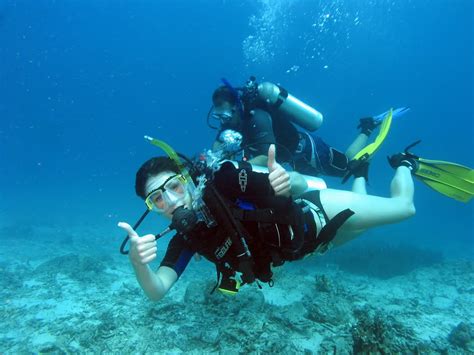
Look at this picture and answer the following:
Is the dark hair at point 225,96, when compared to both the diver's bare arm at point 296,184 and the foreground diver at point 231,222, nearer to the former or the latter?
the foreground diver at point 231,222

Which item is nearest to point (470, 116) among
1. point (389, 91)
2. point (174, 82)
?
point (389, 91)

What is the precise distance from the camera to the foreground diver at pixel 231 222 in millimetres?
2824

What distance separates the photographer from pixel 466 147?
108438 mm

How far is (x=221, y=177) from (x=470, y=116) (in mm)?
131635

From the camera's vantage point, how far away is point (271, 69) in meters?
91.9

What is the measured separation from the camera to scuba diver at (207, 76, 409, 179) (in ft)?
19.7

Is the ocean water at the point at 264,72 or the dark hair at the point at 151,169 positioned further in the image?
the ocean water at the point at 264,72

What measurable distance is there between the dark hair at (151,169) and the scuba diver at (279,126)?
258 cm

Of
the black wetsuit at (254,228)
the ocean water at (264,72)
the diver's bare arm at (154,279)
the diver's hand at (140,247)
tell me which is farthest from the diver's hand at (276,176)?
the ocean water at (264,72)

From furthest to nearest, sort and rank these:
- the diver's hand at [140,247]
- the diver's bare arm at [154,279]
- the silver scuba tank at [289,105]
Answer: the silver scuba tank at [289,105], the diver's bare arm at [154,279], the diver's hand at [140,247]

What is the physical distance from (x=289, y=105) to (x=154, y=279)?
5.73 metres

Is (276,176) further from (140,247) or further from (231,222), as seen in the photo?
(140,247)

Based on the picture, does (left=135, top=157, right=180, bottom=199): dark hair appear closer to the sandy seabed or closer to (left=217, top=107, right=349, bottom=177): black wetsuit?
(left=217, top=107, right=349, bottom=177): black wetsuit

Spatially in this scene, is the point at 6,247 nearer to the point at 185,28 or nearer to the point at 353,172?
the point at 353,172
